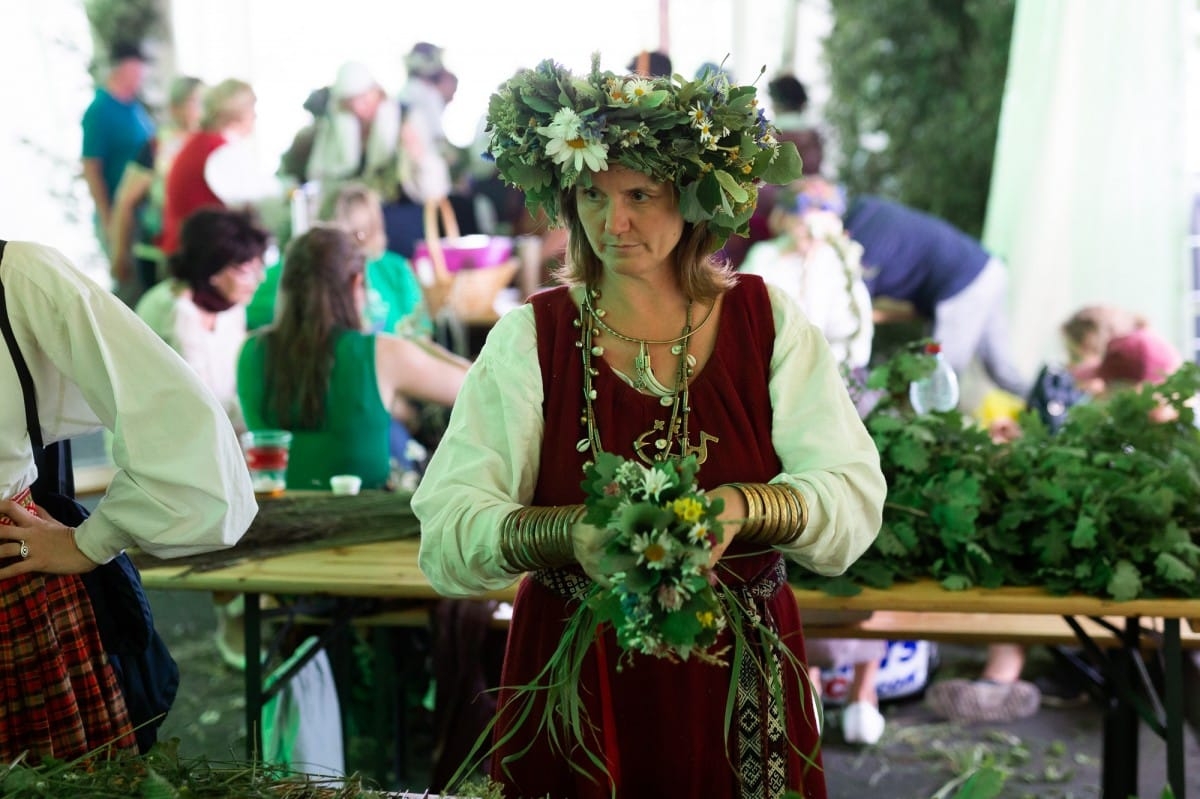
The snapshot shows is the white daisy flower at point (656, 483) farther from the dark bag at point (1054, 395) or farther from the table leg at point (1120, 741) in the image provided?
the dark bag at point (1054, 395)

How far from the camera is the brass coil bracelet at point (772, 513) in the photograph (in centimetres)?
169

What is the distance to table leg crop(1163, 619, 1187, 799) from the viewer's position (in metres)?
2.76

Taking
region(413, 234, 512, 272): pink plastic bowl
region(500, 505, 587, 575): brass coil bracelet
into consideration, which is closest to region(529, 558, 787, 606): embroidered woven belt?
region(500, 505, 587, 575): brass coil bracelet

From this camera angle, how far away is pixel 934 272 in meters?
6.60

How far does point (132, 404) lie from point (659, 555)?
2.34 ft

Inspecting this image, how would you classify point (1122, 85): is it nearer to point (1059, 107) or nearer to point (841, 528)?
point (1059, 107)

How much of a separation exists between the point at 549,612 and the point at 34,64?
6.52 m

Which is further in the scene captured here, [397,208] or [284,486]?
[397,208]

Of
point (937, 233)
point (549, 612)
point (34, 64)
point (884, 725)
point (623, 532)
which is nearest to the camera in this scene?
point (623, 532)

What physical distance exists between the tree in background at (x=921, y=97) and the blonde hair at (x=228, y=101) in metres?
3.92

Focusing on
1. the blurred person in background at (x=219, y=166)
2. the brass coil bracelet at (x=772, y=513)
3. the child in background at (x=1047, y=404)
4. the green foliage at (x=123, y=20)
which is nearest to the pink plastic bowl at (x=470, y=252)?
the blurred person in background at (x=219, y=166)

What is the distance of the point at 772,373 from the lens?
1.88m

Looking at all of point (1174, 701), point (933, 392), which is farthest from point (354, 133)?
point (1174, 701)

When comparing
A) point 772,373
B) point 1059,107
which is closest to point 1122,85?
point 1059,107
